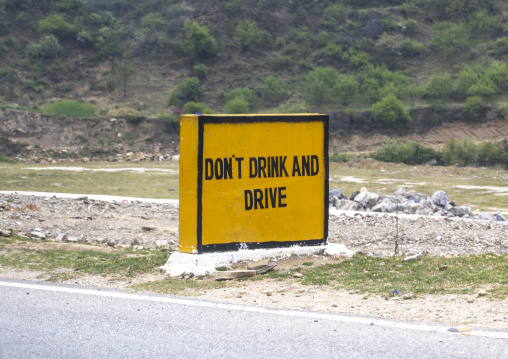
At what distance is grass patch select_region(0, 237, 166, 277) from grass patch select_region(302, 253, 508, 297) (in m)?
2.31

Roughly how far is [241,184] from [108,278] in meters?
1.99

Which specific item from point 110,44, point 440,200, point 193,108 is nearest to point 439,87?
point 193,108

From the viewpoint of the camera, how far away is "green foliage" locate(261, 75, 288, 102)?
182ft

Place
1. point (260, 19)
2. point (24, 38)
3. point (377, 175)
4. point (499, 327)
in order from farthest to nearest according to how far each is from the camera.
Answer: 1. point (260, 19)
2. point (24, 38)
3. point (377, 175)
4. point (499, 327)

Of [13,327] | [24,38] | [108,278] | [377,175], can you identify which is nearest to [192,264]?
[108,278]

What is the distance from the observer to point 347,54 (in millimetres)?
61000

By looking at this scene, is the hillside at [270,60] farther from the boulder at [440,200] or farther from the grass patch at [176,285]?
the grass patch at [176,285]

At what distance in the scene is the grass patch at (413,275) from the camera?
6.49m

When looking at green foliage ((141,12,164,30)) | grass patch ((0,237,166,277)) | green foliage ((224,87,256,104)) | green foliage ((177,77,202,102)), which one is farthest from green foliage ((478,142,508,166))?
grass patch ((0,237,166,277))

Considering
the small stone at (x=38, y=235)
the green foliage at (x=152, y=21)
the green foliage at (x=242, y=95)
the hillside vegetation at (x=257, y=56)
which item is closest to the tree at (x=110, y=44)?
the hillside vegetation at (x=257, y=56)

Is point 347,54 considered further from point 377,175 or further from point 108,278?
point 108,278

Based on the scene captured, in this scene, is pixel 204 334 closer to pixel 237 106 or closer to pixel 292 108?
pixel 237 106

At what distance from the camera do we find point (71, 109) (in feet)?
164

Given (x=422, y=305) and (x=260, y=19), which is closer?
(x=422, y=305)
